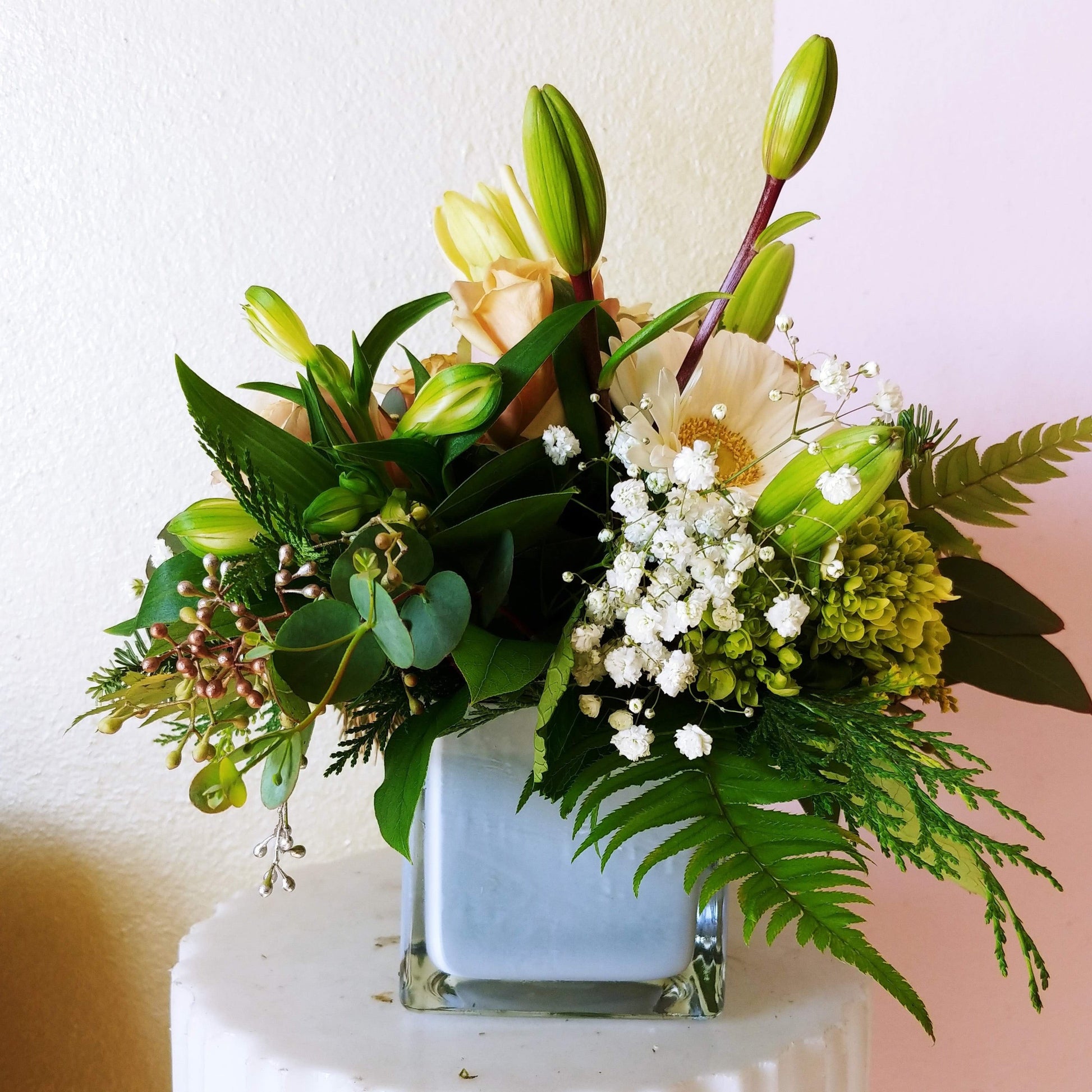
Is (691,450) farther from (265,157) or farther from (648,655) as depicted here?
(265,157)

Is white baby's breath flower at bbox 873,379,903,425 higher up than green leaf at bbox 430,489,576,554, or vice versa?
white baby's breath flower at bbox 873,379,903,425

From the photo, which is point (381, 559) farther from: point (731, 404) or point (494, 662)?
point (731, 404)

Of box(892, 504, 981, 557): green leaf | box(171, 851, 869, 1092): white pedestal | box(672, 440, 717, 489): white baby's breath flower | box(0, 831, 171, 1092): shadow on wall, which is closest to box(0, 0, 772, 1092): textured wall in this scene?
box(0, 831, 171, 1092): shadow on wall

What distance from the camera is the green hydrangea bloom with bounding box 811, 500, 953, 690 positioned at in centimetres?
44

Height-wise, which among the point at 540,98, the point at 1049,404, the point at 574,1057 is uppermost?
Result: the point at 540,98

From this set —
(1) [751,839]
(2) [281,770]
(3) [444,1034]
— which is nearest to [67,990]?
(3) [444,1034]

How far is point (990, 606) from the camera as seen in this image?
55 centimetres

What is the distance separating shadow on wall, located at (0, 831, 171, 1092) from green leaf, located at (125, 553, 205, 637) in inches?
26.4

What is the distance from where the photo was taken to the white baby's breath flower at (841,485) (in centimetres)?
40

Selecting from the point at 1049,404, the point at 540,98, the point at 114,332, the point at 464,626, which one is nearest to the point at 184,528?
the point at 464,626

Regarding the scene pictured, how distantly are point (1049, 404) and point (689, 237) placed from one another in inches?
14.6

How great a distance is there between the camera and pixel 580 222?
0.48 meters

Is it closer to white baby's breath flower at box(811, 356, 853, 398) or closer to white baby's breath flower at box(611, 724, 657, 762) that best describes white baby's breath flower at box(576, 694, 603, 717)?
white baby's breath flower at box(611, 724, 657, 762)

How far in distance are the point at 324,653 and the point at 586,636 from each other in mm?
114
